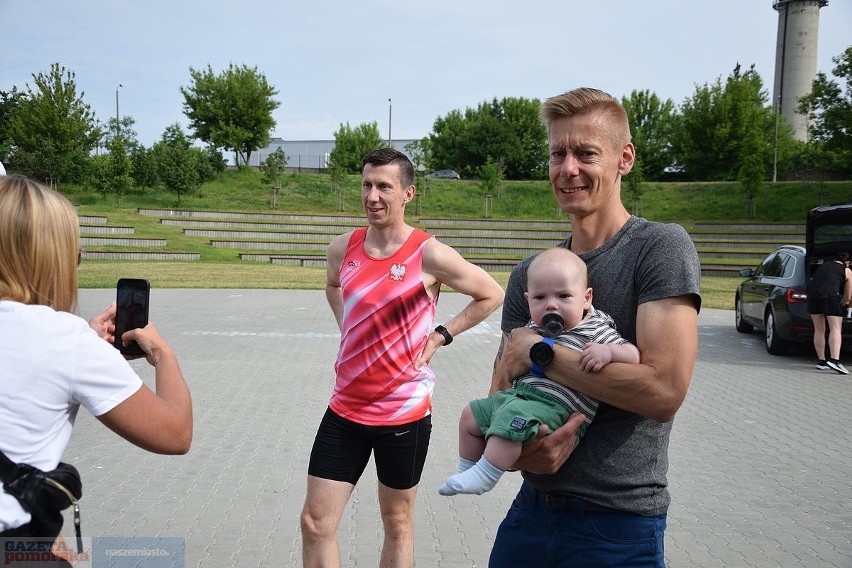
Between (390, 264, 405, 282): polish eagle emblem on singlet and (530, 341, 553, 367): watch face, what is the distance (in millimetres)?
1879

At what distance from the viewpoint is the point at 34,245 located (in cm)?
209

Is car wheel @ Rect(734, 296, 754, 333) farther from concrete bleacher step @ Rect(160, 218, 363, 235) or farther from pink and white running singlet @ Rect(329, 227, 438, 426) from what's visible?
concrete bleacher step @ Rect(160, 218, 363, 235)

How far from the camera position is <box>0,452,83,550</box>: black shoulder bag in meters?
1.96

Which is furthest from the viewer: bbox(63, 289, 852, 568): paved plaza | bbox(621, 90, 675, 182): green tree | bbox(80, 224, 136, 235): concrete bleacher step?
bbox(621, 90, 675, 182): green tree

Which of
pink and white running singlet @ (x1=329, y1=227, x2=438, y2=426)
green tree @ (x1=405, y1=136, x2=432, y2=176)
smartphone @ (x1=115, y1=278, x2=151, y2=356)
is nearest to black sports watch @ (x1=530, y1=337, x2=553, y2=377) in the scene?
smartphone @ (x1=115, y1=278, x2=151, y2=356)

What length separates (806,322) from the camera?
12.0 metres

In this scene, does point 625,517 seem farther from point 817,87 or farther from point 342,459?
point 817,87

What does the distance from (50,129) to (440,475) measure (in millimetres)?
42810

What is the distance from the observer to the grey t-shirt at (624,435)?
7.70 ft

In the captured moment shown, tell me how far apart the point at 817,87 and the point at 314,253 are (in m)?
24.3

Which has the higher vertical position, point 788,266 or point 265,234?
point 788,266

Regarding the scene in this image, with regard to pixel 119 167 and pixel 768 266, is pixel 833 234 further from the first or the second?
pixel 119 167

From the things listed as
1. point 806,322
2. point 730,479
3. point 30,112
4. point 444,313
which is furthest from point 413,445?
point 30,112

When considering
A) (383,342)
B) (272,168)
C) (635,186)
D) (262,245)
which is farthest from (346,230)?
(383,342)
